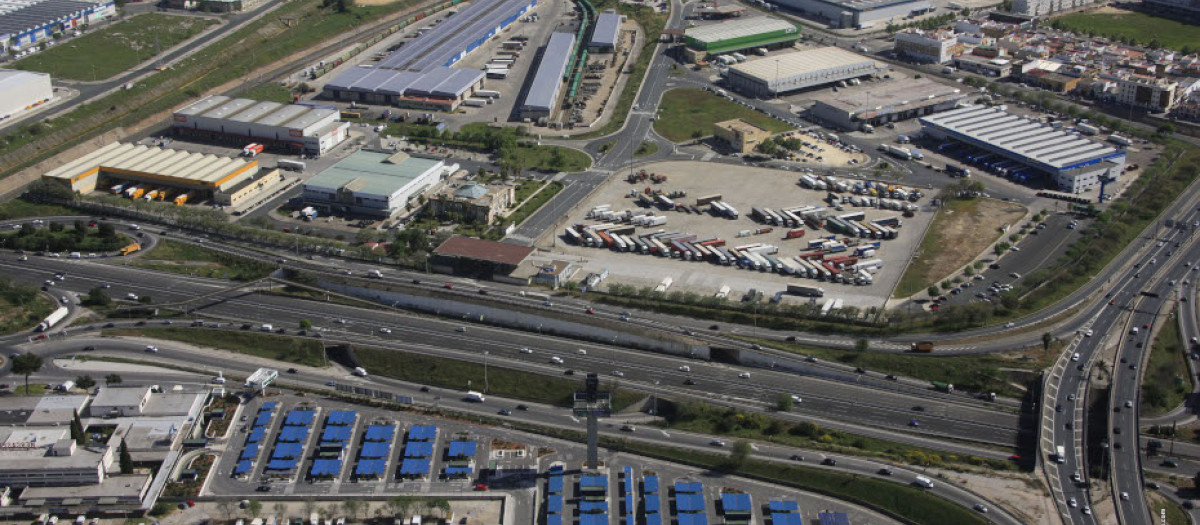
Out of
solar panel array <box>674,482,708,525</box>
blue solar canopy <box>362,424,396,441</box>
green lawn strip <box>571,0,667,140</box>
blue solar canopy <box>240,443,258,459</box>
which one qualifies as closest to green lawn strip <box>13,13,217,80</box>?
green lawn strip <box>571,0,667,140</box>

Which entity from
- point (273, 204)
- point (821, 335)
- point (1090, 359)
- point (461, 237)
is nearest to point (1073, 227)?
point (1090, 359)

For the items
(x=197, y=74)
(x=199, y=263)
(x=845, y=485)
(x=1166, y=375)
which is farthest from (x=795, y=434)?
(x=197, y=74)

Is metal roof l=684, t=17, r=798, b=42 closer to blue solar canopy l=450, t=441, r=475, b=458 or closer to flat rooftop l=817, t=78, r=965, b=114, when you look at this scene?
flat rooftop l=817, t=78, r=965, b=114

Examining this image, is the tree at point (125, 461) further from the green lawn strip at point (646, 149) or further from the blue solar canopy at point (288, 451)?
the green lawn strip at point (646, 149)

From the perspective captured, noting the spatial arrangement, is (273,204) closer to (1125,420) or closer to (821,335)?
(821,335)

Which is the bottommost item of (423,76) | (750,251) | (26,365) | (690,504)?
(690,504)

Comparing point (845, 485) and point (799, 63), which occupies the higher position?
point (799, 63)

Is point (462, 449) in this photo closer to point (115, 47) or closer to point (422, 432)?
point (422, 432)
